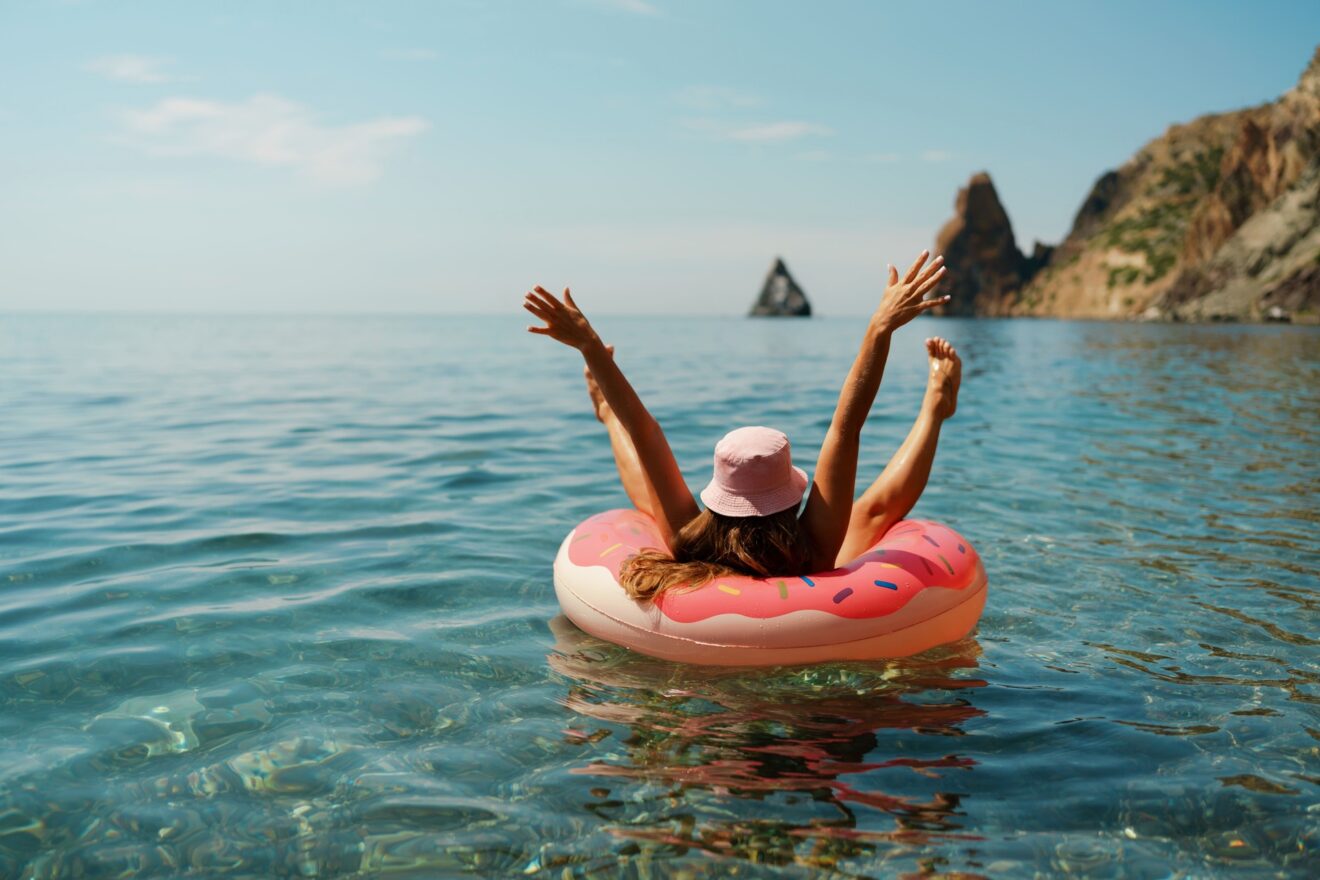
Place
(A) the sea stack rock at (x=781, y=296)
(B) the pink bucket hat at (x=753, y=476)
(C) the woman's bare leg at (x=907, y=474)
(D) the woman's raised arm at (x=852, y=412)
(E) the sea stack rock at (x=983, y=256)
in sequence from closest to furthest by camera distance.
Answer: (D) the woman's raised arm at (x=852, y=412)
(B) the pink bucket hat at (x=753, y=476)
(C) the woman's bare leg at (x=907, y=474)
(E) the sea stack rock at (x=983, y=256)
(A) the sea stack rock at (x=781, y=296)

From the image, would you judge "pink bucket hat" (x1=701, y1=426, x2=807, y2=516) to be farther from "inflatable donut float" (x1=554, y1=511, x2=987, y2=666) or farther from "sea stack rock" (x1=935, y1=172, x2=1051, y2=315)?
"sea stack rock" (x1=935, y1=172, x2=1051, y2=315)

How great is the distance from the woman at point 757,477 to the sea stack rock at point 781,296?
137517 millimetres

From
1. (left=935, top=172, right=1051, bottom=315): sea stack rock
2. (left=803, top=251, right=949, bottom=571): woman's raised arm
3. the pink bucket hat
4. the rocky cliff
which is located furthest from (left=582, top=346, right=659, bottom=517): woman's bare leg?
(left=935, top=172, right=1051, bottom=315): sea stack rock

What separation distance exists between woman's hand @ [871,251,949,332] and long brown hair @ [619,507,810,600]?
97 centimetres

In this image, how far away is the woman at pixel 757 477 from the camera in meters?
4.15

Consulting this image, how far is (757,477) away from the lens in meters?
4.27

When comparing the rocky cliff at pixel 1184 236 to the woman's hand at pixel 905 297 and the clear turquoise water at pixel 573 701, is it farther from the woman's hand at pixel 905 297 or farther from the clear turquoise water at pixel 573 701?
the woman's hand at pixel 905 297

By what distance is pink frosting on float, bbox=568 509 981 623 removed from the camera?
4.25 meters

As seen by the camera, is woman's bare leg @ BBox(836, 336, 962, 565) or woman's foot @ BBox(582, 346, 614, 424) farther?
woman's foot @ BBox(582, 346, 614, 424)

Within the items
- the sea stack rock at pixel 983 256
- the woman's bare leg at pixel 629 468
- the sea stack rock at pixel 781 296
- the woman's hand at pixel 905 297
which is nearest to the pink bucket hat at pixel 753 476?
the woman's hand at pixel 905 297

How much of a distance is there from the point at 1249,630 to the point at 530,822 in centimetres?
393

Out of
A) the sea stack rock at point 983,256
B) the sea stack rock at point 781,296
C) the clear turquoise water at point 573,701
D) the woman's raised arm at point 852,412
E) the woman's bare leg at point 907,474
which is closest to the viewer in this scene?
the clear turquoise water at point 573,701

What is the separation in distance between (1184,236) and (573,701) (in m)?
90.7

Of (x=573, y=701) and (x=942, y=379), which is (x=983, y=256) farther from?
(x=573, y=701)
